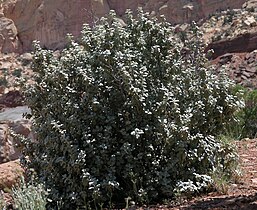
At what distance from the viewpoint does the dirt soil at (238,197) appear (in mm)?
4074

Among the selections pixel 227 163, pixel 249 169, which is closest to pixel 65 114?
pixel 227 163

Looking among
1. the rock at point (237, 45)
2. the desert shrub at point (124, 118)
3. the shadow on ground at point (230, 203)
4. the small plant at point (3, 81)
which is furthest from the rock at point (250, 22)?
the shadow on ground at point (230, 203)

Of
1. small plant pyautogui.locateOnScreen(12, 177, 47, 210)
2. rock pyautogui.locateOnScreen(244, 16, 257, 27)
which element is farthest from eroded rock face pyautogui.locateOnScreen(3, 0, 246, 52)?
small plant pyautogui.locateOnScreen(12, 177, 47, 210)

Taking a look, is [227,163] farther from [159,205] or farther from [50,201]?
[50,201]

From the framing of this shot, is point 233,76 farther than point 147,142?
Yes

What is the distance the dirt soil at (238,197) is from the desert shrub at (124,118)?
0.70 ft

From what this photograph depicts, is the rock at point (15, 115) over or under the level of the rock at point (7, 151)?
over

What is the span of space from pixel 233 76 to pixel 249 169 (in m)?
20.5

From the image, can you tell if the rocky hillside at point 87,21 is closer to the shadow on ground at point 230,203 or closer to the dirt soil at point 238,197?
the dirt soil at point 238,197

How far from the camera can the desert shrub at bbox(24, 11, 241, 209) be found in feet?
15.5

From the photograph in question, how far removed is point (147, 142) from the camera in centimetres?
486

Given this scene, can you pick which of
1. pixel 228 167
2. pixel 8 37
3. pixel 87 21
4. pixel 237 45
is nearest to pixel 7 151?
pixel 228 167

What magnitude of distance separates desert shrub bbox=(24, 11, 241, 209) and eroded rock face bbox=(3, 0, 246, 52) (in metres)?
40.5

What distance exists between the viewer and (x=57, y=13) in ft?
162
